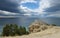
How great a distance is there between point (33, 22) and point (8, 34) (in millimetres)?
370

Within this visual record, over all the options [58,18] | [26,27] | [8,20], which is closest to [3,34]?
[8,20]

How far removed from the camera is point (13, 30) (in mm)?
1898

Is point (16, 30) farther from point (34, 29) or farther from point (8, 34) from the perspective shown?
point (34, 29)

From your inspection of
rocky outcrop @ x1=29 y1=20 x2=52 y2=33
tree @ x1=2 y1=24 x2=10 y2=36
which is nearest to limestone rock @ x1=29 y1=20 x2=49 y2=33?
rocky outcrop @ x1=29 y1=20 x2=52 y2=33

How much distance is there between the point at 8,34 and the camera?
6.21ft

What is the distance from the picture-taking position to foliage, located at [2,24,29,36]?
189 centimetres

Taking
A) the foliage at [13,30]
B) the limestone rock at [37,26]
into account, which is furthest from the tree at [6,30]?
the limestone rock at [37,26]

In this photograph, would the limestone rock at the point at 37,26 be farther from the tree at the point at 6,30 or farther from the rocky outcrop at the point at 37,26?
the tree at the point at 6,30

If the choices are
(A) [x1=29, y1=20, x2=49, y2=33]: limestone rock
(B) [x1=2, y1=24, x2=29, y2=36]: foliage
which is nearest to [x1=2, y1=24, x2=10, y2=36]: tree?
(B) [x1=2, y1=24, x2=29, y2=36]: foliage

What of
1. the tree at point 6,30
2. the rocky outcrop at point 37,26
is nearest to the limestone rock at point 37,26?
the rocky outcrop at point 37,26

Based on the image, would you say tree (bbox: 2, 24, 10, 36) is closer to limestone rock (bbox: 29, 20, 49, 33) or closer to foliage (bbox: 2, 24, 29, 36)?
foliage (bbox: 2, 24, 29, 36)

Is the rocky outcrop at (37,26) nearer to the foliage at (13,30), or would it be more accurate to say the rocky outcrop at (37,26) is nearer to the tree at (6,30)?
the foliage at (13,30)

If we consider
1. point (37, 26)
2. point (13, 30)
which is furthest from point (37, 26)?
point (13, 30)

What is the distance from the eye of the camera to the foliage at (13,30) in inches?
74.3
